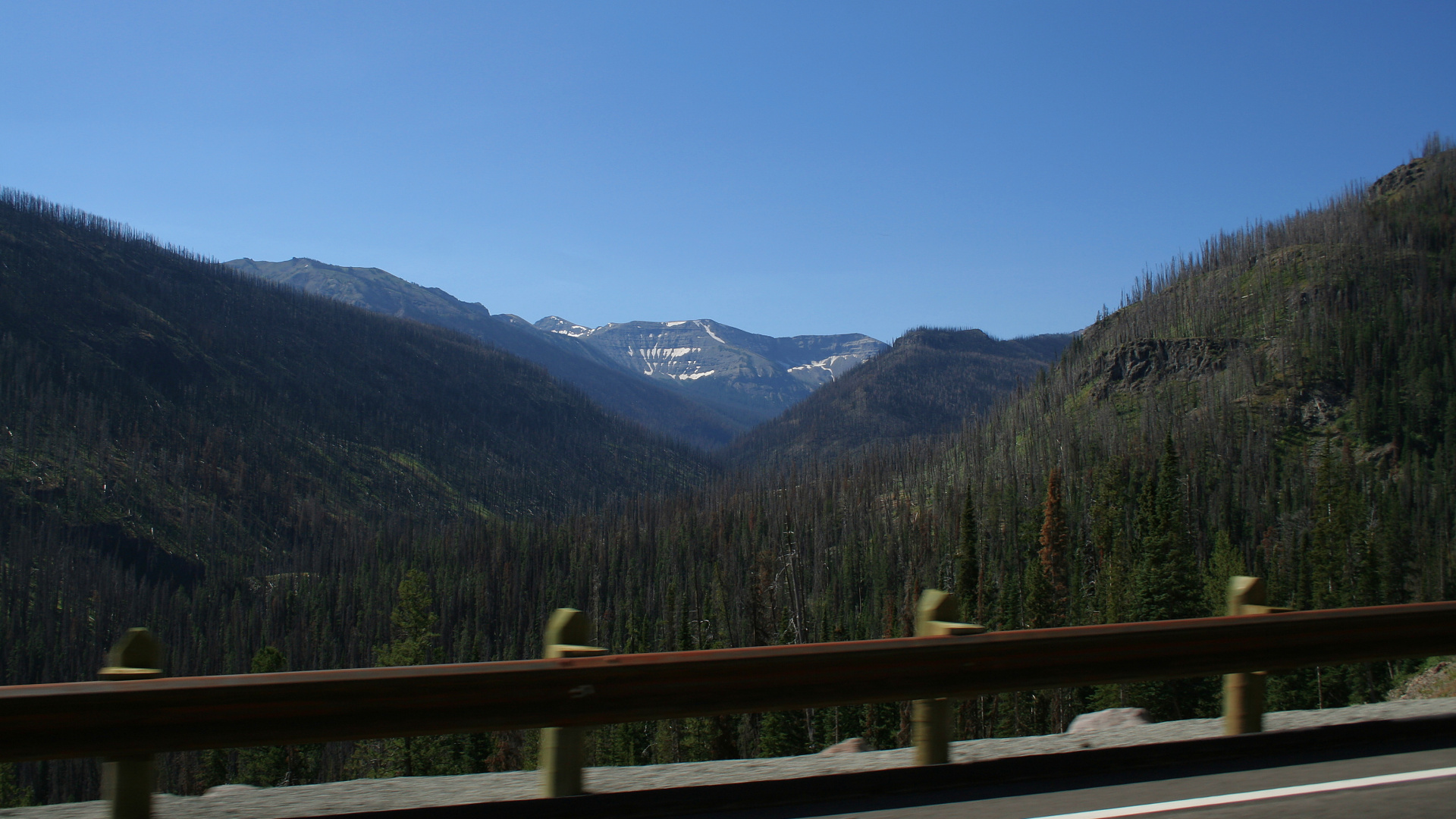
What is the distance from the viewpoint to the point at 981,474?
468 feet

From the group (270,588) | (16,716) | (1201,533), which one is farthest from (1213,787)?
(270,588)

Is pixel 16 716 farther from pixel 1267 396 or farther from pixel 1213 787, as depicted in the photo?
pixel 1267 396

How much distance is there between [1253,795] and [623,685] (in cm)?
459

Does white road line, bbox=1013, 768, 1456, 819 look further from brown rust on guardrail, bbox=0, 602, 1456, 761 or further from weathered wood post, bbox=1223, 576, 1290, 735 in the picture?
brown rust on guardrail, bbox=0, 602, 1456, 761

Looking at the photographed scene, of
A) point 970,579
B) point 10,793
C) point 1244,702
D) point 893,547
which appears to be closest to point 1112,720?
point 1244,702

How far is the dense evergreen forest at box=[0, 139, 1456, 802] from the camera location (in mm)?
60812

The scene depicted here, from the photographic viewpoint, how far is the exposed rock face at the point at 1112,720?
8.85 metres

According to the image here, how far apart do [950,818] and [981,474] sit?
142 meters

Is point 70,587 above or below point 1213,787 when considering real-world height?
below

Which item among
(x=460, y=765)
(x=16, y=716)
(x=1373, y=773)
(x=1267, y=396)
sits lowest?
(x=460, y=765)

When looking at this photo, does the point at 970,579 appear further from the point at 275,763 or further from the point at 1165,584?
the point at 275,763

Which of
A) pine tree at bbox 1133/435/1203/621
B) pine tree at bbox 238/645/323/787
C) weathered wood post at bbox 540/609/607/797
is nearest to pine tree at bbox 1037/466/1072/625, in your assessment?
pine tree at bbox 1133/435/1203/621

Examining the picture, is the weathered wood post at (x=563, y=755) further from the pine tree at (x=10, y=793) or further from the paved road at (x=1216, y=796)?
the pine tree at (x=10, y=793)

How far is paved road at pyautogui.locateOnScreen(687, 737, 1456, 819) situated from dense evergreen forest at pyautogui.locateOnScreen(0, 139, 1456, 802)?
4016cm
